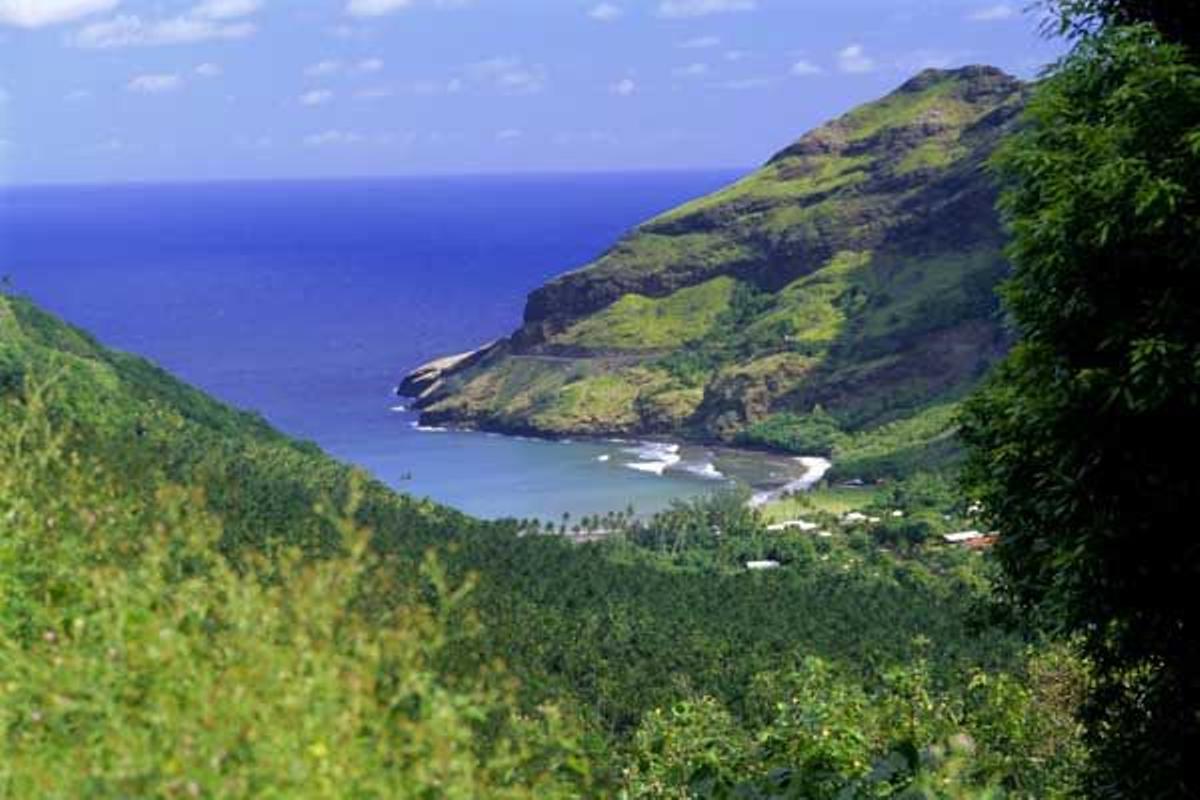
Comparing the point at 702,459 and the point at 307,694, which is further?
the point at 702,459

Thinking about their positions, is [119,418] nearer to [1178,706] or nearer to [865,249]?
[1178,706]

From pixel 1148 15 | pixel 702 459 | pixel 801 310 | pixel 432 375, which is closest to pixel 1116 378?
pixel 1148 15

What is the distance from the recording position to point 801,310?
163 m

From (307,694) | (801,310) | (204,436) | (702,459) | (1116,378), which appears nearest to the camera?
(307,694)

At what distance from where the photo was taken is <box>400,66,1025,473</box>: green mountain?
14275 centimetres

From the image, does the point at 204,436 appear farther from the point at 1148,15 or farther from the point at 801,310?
the point at 801,310

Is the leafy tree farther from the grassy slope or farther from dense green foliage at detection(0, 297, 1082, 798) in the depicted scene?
the grassy slope

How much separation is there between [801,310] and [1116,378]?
500 feet

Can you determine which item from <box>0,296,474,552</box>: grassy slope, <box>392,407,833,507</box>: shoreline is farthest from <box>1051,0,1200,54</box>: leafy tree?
<box>392,407,833,507</box>: shoreline

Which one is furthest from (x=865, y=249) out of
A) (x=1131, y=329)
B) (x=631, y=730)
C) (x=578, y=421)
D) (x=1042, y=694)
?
(x=1131, y=329)

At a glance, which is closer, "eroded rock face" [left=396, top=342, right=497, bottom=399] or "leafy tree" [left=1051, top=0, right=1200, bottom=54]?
"leafy tree" [left=1051, top=0, right=1200, bottom=54]

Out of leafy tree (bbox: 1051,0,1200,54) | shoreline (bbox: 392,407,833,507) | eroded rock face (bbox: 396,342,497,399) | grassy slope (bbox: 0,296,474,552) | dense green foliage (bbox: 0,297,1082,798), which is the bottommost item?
shoreline (bbox: 392,407,833,507)

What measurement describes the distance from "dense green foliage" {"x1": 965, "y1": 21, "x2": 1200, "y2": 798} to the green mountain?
11008 centimetres

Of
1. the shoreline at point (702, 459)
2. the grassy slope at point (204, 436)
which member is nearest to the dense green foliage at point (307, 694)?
the grassy slope at point (204, 436)
